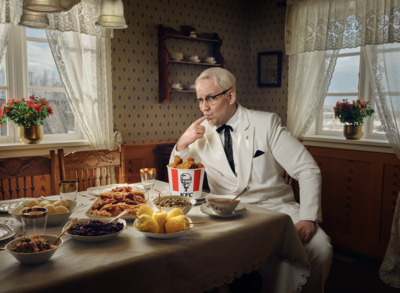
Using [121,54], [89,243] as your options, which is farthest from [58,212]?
[121,54]

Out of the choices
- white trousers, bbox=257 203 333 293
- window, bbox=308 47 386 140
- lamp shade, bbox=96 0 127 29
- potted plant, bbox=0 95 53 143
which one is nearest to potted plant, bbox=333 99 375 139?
window, bbox=308 47 386 140

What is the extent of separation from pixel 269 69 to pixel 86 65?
2.07 metres

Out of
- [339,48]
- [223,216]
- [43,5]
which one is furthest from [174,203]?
[339,48]

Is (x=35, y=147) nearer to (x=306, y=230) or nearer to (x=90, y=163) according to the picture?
(x=90, y=163)

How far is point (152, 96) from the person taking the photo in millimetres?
3705

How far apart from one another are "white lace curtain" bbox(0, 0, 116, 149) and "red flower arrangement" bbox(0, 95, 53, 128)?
282mm

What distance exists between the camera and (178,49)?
3.88 m

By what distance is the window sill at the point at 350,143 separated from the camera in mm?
3010

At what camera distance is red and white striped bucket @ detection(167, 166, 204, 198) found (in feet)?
5.45

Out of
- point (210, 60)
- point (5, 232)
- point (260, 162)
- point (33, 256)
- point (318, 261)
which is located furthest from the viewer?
point (210, 60)

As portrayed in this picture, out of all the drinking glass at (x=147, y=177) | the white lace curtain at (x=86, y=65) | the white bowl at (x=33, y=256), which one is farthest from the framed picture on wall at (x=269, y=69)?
the white bowl at (x=33, y=256)

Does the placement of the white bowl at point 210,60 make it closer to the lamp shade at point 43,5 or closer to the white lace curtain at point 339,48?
the white lace curtain at point 339,48

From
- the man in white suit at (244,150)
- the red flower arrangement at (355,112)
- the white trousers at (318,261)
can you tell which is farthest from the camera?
the red flower arrangement at (355,112)

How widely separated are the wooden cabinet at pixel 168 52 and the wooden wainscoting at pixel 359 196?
1.54 meters
